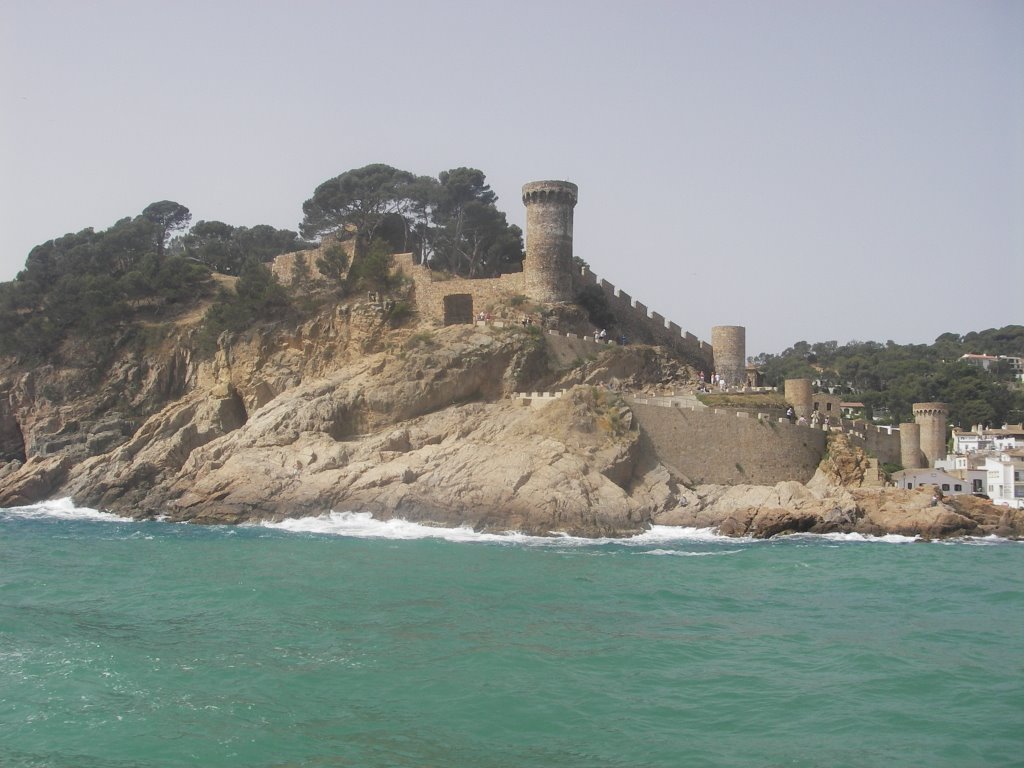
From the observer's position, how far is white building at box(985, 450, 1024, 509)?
133 feet

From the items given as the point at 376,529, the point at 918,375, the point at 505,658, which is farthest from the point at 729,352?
the point at 918,375

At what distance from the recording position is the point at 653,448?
34188 mm

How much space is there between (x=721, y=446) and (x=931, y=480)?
8590mm

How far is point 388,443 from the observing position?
35.1m

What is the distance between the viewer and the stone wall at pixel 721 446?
3431cm

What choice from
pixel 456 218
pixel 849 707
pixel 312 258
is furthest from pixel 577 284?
pixel 849 707

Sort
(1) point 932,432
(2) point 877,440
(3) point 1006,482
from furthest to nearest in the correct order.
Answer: (1) point 932,432
(3) point 1006,482
(2) point 877,440

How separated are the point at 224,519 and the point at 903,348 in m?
74.4

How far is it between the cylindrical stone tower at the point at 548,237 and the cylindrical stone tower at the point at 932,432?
14101 millimetres

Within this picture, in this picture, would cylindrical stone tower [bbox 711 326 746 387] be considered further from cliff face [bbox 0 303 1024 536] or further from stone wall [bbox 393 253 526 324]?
stone wall [bbox 393 253 526 324]

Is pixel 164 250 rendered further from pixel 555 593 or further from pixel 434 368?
pixel 555 593

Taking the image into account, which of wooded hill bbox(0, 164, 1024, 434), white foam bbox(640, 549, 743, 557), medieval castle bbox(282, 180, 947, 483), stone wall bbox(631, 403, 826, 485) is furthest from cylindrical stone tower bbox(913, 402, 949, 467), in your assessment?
white foam bbox(640, 549, 743, 557)

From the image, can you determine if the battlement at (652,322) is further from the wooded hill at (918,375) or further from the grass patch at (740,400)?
the wooded hill at (918,375)

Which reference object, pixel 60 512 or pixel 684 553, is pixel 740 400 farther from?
pixel 60 512
